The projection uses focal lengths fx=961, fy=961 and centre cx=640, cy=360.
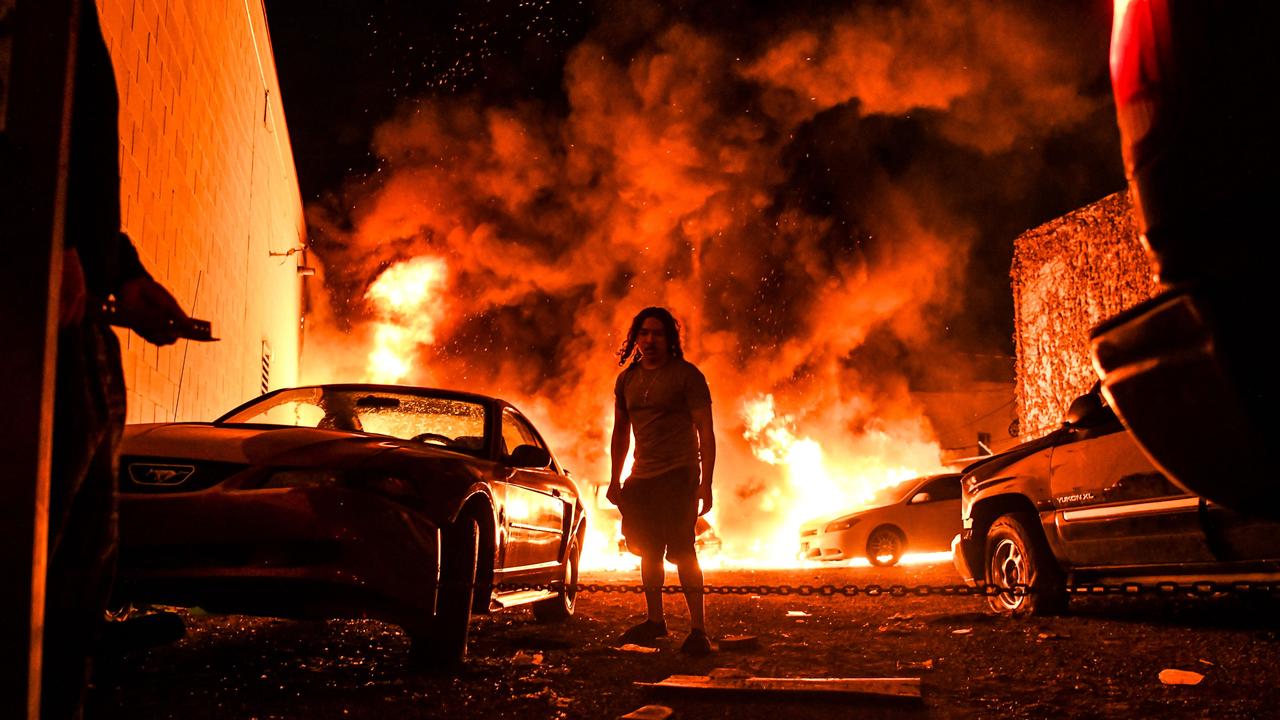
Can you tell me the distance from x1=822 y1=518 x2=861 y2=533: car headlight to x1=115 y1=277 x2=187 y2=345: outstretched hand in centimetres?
1231

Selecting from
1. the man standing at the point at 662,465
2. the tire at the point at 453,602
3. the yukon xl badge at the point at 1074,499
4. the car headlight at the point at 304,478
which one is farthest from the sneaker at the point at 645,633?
the yukon xl badge at the point at 1074,499

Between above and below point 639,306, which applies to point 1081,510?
below

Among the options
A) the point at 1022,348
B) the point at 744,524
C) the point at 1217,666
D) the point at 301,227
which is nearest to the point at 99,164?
the point at 1217,666

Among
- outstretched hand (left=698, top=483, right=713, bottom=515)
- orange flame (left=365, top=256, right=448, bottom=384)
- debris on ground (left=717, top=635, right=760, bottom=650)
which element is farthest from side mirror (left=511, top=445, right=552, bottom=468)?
orange flame (left=365, top=256, right=448, bottom=384)

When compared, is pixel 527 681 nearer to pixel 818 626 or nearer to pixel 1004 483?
pixel 818 626

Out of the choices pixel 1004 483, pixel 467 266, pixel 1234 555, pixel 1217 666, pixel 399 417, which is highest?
pixel 467 266

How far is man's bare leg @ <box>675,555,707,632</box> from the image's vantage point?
16.9 feet

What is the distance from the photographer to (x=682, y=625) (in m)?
6.68

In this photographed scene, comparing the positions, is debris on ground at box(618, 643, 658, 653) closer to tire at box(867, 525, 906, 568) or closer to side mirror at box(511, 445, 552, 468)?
side mirror at box(511, 445, 552, 468)

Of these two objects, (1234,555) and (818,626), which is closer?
(1234,555)

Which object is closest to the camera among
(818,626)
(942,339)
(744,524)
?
(818,626)

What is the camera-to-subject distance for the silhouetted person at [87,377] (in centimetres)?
184

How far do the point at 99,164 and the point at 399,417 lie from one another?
4.02 m

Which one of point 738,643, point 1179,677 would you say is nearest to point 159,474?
point 738,643
